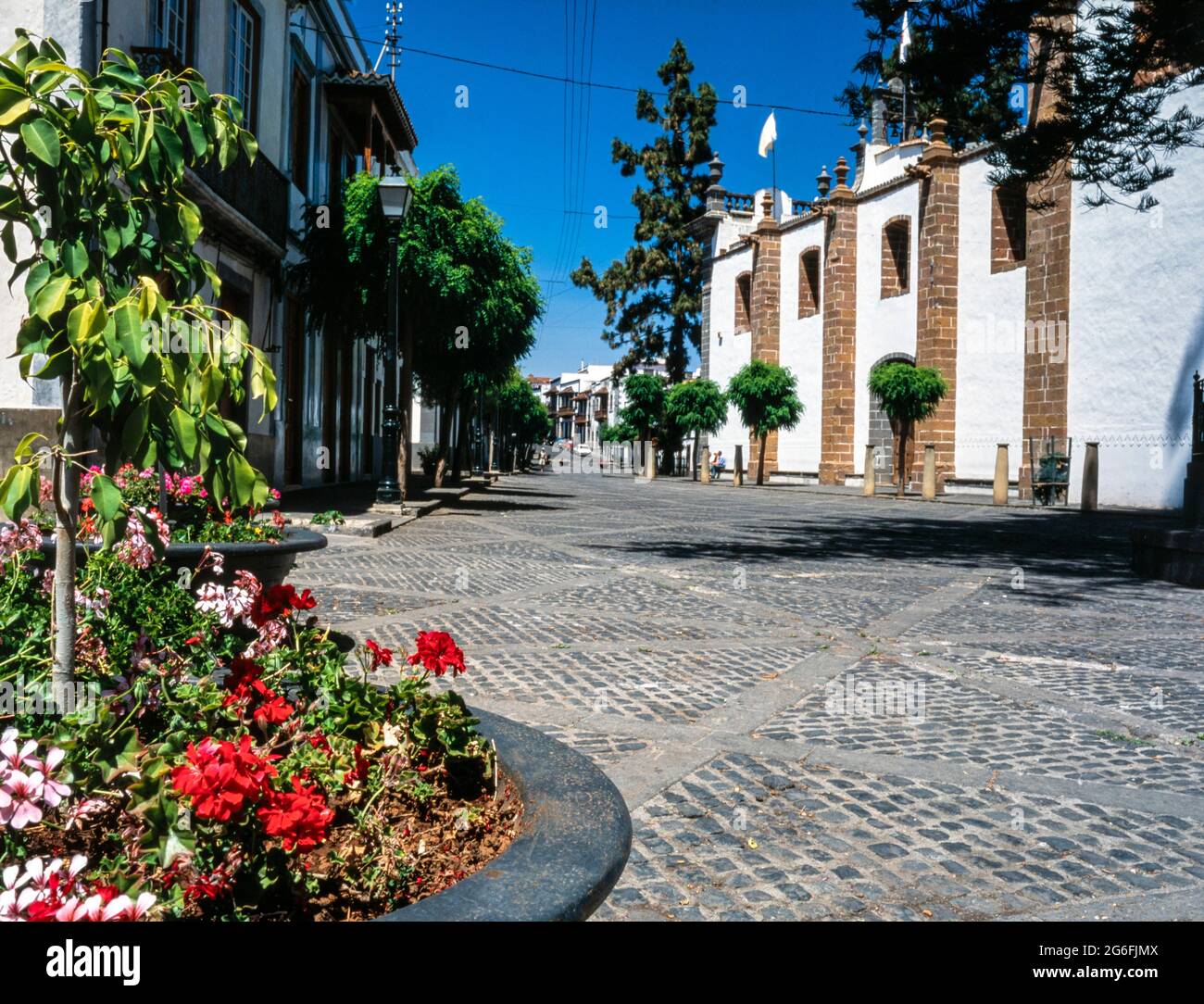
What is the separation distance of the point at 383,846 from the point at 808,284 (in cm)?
3730

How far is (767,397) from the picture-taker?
33.5m

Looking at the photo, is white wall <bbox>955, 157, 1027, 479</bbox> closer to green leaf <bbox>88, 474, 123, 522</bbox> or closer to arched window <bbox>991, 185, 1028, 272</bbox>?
arched window <bbox>991, 185, 1028, 272</bbox>

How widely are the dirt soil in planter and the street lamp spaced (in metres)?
12.5

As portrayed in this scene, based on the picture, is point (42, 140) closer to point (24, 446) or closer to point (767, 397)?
point (24, 446)

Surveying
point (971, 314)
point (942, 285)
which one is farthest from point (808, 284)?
point (971, 314)

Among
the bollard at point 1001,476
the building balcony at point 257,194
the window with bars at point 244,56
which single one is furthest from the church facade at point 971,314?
the window with bars at point 244,56

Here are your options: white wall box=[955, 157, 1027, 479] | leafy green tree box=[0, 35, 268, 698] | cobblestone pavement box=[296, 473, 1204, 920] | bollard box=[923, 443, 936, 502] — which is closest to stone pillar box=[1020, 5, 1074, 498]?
white wall box=[955, 157, 1027, 479]

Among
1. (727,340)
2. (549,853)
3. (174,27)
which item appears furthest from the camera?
(727,340)

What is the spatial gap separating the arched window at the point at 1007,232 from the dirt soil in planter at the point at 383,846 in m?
27.5

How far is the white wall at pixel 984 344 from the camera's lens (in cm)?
2589

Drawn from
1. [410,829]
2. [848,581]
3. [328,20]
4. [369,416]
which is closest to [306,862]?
[410,829]

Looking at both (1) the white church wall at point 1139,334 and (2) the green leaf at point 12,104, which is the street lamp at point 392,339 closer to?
(2) the green leaf at point 12,104

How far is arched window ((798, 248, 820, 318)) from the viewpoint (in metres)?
36.9

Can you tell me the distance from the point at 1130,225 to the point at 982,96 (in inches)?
525
